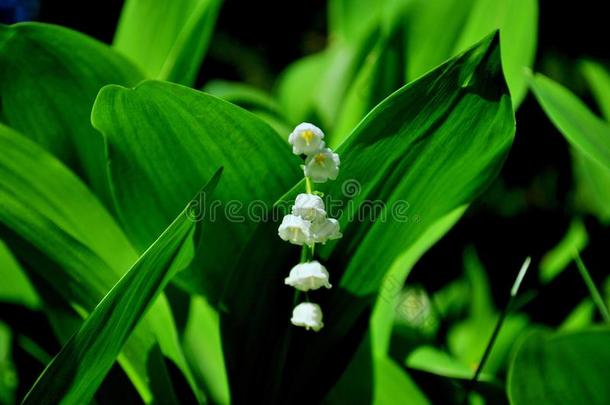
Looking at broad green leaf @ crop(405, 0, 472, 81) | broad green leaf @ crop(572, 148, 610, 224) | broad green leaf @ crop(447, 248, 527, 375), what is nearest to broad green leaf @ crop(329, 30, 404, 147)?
broad green leaf @ crop(405, 0, 472, 81)

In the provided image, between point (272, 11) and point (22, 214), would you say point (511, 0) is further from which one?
point (272, 11)

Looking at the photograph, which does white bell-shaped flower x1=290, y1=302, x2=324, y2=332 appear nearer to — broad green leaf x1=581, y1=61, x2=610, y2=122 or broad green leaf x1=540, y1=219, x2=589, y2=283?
broad green leaf x1=540, y1=219, x2=589, y2=283

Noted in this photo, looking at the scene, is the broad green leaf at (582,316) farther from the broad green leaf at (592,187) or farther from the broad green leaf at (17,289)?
the broad green leaf at (17,289)

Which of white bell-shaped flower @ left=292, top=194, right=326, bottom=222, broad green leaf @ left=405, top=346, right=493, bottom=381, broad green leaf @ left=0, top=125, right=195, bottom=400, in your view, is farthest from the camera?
broad green leaf @ left=405, top=346, right=493, bottom=381

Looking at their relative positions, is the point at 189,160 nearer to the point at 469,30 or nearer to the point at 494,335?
the point at 494,335

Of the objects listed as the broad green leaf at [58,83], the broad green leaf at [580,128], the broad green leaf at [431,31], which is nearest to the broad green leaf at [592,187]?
the broad green leaf at [580,128]

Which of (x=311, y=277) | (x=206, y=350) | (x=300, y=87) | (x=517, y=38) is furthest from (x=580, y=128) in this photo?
(x=300, y=87)
